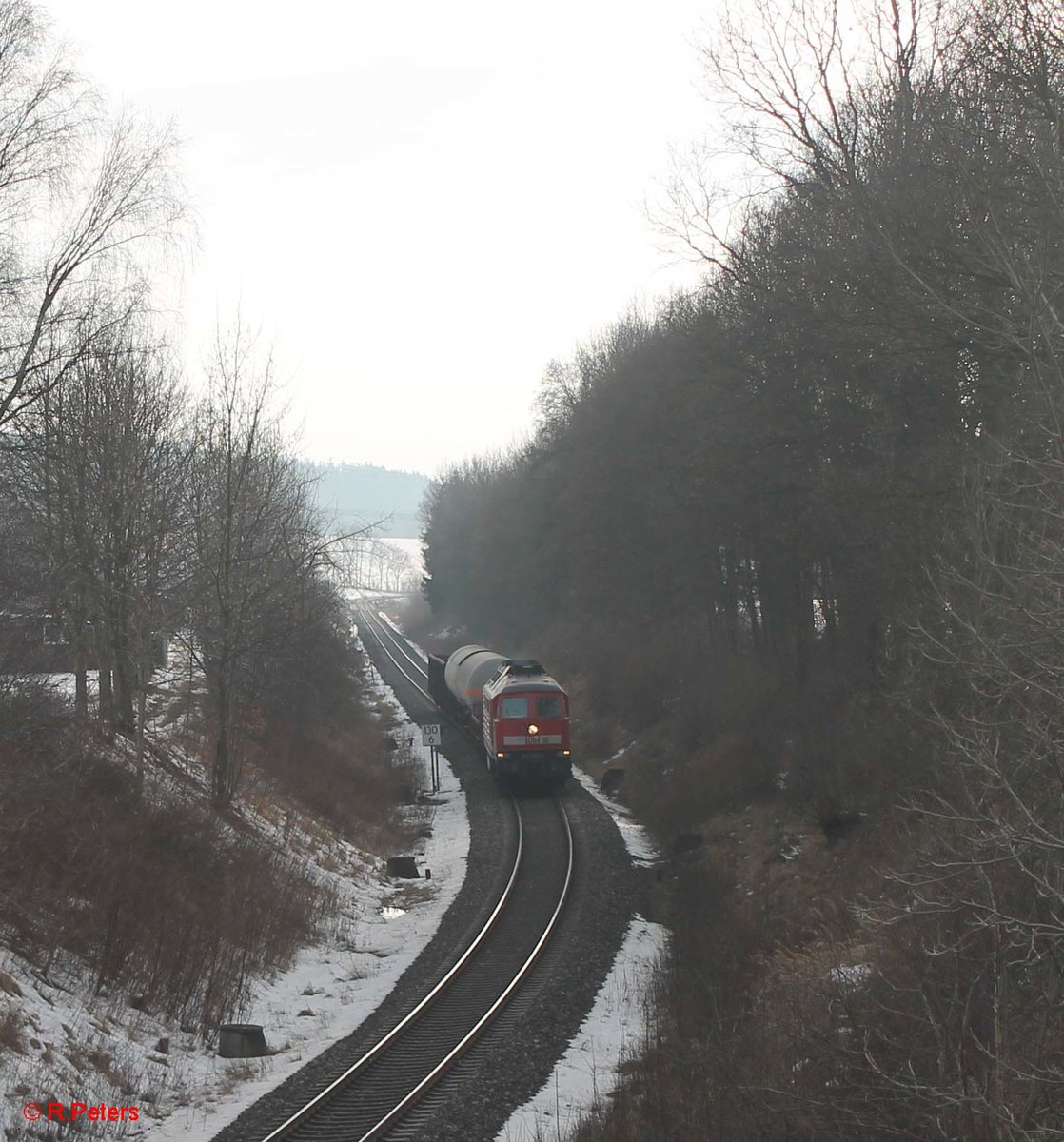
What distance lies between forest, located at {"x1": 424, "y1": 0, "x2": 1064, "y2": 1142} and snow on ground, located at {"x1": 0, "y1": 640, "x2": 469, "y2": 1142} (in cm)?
364

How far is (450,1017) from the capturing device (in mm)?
11648

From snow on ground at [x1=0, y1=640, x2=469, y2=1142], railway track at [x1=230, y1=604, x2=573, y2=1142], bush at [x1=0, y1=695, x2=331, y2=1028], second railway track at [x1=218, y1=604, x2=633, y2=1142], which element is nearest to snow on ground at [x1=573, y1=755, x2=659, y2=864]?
second railway track at [x1=218, y1=604, x2=633, y2=1142]

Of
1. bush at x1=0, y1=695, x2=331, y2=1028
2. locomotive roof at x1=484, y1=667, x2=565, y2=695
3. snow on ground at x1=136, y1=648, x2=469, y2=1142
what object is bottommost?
snow on ground at x1=136, y1=648, x2=469, y2=1142

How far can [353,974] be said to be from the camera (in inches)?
540

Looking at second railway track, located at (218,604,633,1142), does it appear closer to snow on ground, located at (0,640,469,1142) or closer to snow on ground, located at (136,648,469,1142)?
snow on ground, located at (136,648,469,1142)

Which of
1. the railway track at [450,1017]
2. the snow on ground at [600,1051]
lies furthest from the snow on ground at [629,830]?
the snow on ground at [600,1051]

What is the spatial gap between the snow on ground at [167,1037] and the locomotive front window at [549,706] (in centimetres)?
995

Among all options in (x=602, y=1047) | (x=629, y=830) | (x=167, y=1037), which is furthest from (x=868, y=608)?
(x=167, y=1037)

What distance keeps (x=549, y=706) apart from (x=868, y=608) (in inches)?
359

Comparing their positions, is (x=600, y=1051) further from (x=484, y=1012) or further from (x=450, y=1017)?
(x=450, y=1017)

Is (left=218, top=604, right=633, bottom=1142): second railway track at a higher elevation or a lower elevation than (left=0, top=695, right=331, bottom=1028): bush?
lower

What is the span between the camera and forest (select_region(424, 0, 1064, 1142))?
7160mm

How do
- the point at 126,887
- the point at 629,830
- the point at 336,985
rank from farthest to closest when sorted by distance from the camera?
the point at 629,830 → the point at 336,985 → the point at 126,887

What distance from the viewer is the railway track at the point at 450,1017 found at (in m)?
8.95
